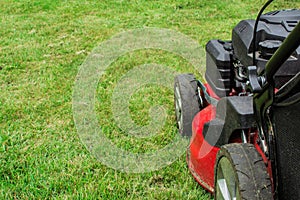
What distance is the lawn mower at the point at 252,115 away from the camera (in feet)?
4.15

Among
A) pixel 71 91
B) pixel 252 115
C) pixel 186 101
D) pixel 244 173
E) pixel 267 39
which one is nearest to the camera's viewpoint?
pixel 244 173

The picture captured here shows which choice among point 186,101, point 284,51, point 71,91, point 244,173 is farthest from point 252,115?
point 71,91

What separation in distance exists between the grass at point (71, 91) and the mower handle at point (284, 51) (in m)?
0.84

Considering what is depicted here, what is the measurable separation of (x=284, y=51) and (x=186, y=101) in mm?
1059

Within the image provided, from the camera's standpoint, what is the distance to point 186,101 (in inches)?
85.3

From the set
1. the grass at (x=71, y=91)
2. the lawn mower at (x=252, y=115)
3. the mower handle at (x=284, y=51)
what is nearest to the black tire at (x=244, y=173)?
the lawn mower at (x=252, y=115)

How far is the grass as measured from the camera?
2.00 m

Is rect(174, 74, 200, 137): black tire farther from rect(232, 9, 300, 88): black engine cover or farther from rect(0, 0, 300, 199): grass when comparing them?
rect(232, 9, 300, 88): black engine cover

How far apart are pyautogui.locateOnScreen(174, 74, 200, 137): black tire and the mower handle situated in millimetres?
930

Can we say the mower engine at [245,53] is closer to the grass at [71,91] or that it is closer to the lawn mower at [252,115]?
the lawn mower at [252,115]

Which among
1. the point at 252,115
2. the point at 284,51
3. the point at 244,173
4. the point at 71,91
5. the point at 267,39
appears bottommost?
the point at 71,91

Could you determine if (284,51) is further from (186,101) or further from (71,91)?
(71,91)

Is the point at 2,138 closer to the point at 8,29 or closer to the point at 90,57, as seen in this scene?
the point at 90,57

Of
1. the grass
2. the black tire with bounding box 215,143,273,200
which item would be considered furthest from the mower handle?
the grass
